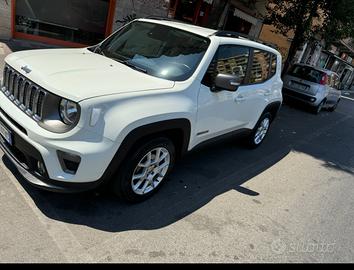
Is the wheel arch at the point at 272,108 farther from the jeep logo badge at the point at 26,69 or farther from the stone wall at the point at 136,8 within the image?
the stone wall at the point at 136,8

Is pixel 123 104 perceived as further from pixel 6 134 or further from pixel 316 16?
pixel 316 16

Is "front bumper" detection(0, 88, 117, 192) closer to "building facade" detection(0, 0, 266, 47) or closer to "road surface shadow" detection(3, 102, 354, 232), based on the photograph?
"road surface shadow" detection(3, 102, 354, 232)

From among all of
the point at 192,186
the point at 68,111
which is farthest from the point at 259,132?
the point at 68,111

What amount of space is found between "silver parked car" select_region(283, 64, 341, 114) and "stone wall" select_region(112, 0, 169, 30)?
489cm

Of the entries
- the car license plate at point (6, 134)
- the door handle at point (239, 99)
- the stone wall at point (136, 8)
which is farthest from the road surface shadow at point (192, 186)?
the stone wall at point (136, 8)

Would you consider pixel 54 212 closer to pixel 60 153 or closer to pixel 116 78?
pixel 60 153

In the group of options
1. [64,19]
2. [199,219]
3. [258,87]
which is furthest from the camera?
[64,19]

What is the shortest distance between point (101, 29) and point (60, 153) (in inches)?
339

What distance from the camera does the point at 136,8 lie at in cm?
1075

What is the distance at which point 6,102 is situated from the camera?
3.45m

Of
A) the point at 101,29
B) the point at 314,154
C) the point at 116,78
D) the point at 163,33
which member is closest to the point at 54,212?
the point at 116,78

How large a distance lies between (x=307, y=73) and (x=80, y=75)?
10.2 metres

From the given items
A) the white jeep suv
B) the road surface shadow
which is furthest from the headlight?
the road surface shadow

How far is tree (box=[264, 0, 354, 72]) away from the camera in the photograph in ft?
38.5
